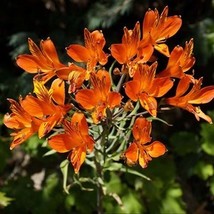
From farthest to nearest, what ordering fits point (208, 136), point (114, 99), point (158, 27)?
point (208, 136)
point (158, 27)
point (114, 99)

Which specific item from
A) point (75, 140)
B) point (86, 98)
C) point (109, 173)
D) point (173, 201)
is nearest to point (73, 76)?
point (86, 98)

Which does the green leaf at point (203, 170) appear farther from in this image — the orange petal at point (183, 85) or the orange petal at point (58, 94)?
the orange petal at point (58, 94)

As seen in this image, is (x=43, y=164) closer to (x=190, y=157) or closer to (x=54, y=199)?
(x=54, y=199)

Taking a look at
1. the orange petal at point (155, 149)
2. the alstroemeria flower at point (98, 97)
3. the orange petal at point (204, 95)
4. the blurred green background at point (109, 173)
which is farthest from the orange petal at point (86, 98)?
the blurred green background at point (109, 173)


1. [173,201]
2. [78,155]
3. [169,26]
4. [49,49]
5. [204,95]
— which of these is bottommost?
[173,201]

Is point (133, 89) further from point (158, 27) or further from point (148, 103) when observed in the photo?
point (158, 27)
